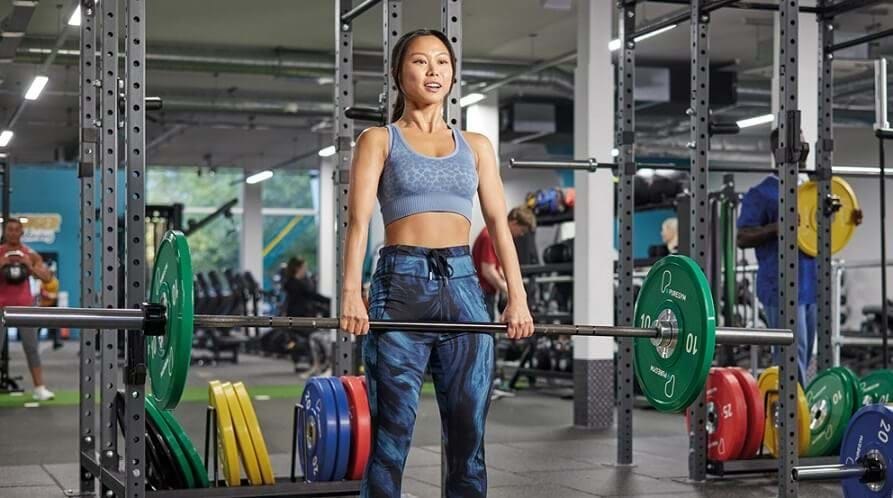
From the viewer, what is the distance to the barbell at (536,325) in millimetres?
2311

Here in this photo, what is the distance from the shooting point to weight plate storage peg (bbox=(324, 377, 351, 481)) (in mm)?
3682

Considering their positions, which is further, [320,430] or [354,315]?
[320,430]

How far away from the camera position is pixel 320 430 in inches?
145

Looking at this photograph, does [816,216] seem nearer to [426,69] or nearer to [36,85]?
[426,69]

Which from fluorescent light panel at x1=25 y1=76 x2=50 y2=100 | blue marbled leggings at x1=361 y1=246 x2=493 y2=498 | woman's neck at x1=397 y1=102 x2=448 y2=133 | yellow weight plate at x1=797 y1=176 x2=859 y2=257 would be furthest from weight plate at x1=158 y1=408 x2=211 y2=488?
fluorescent light panel at x1=25 y1=76 x2=50 y2=100

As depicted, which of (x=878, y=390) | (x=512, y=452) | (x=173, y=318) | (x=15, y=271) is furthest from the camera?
(x=15, y=271)

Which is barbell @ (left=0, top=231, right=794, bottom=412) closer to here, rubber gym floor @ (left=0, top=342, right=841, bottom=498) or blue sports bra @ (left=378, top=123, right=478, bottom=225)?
blue sports bra @ (left=378, top=123, right=478, bottom=225)

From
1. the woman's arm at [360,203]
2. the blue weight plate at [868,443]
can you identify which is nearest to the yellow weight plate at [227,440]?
the woman's arm at [360,203]

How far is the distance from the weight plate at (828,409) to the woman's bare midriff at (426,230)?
2525 millimetres

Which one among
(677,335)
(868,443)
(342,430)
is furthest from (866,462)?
(342,430)

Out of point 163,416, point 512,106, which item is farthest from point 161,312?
point 512,106

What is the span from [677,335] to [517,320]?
50cm

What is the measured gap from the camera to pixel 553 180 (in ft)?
54.3

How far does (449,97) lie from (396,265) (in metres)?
0.88
